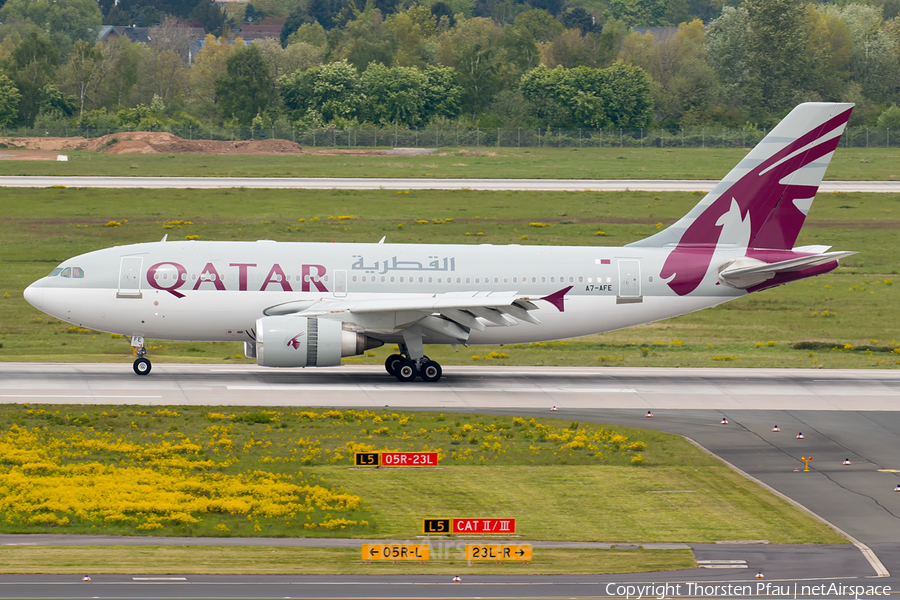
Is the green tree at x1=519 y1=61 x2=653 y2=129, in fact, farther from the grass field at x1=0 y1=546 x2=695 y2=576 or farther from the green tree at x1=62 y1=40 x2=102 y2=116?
the grass field at x1=0 y1=546 x2=695 y2=576

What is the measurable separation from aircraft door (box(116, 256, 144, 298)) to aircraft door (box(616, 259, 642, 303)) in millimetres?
18110

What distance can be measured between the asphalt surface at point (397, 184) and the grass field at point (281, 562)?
75.1m

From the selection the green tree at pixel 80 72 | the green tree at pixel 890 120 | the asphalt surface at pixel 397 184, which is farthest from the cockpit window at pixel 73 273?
the green tree at pixel 80 72

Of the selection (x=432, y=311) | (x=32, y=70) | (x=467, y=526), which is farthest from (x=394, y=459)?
(x=32, y=70)

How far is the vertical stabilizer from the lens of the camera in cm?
4338

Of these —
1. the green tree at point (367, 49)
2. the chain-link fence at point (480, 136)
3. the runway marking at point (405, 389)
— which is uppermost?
the green tree at point (367, 49)

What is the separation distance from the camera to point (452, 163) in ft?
397

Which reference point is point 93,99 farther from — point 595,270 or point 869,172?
point 595,270

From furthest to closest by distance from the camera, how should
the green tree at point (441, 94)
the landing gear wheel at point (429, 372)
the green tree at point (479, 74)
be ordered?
1. the green tree at point (479, 74)
2. the green tree at point (441, 94)
3. the landing gear wheel at point (429, 372)

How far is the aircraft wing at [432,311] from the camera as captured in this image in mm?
39531

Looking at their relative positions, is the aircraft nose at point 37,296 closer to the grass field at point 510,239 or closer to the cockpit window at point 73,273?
the cockpit window at point 73,273

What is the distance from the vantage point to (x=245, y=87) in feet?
481

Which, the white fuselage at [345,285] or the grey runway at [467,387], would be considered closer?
the grey runway at [467,387]

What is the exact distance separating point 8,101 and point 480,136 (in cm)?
6124
